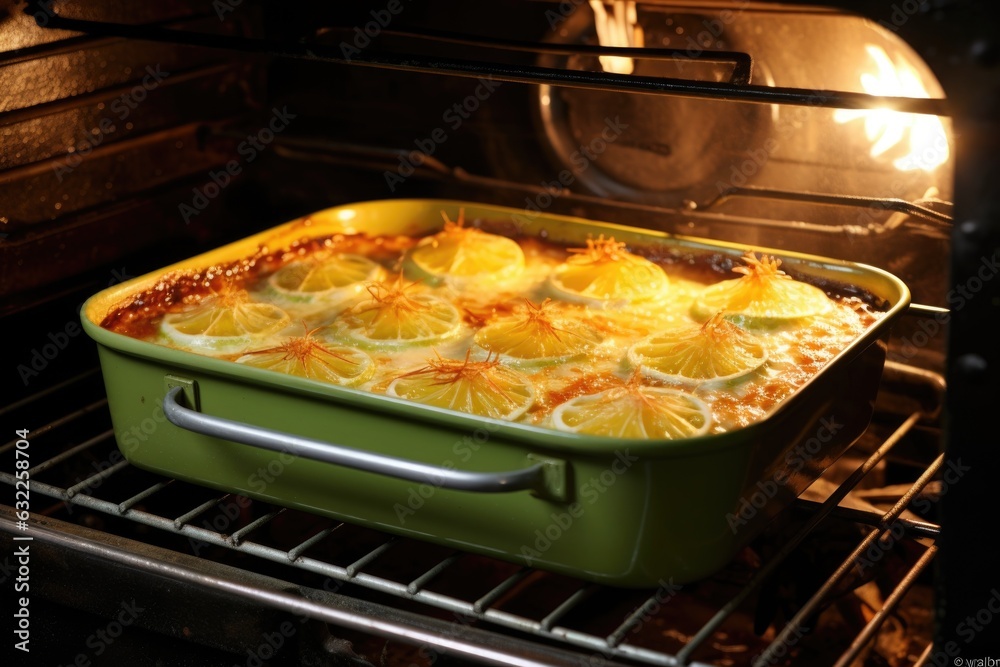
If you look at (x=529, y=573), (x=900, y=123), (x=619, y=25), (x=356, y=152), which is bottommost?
(x=529, y=573)

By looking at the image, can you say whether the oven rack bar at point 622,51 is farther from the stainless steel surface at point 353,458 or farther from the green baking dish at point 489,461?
the stainless steel surface at point 353,458

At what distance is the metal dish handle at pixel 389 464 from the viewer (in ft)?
4.22

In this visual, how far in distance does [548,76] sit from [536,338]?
0.46 m

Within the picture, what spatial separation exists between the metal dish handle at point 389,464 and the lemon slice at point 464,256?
67cm

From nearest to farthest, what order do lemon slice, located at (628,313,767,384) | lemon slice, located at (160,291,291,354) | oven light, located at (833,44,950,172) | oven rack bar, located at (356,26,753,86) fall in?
oven rack bar, located at (356,26,753,86) < lemon slice, located at (628,313,767,384) < lemon slice, located at (160,291,291,354) < oven light, located at (833,44,950,172)

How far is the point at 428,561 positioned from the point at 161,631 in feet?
2.50

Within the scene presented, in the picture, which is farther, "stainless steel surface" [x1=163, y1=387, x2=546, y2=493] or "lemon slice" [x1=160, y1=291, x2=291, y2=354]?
"lemon slice" [x1=160, y1=291, x2=291, y2=354]

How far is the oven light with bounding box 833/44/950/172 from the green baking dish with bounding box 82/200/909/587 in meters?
0.30

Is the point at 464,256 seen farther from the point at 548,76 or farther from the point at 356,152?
the point at 548,76

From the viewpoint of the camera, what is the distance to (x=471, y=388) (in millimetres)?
1521

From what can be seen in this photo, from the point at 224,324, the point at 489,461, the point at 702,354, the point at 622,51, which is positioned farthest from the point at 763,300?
the point at 224,324

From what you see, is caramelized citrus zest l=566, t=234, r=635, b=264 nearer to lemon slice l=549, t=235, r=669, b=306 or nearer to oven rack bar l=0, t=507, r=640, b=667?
lemon slice l=549, t=235, r=669, b=306

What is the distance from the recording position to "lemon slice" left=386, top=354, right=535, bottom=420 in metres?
1.50

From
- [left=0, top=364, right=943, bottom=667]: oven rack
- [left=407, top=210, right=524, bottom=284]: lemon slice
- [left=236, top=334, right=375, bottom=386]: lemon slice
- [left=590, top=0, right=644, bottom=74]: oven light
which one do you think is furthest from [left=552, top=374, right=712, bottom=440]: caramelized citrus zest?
[left=590, top=0, right=644, bottom=74]: oven light
